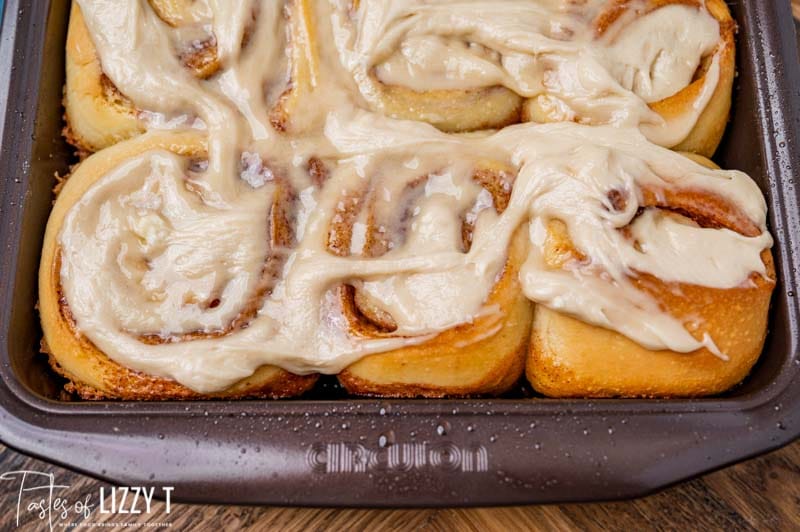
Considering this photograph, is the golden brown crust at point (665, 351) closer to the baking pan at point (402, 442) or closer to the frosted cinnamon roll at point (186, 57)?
the baking pan at point (402, 442)

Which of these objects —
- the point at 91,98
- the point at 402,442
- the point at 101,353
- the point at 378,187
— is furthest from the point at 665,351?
the point at 91,98

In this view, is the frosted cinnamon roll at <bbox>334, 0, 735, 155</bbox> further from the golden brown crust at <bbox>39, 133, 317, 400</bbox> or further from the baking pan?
the baking pan

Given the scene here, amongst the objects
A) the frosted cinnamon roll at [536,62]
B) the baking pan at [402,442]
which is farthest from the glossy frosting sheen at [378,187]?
the baking pan at [402,442]

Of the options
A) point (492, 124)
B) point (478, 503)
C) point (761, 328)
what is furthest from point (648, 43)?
point (478, 503)

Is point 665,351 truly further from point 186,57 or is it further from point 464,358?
point 186,57

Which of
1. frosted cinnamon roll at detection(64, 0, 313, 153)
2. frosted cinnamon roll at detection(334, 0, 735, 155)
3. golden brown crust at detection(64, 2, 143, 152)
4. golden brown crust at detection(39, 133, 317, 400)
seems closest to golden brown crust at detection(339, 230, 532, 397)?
golden brown crust at detection(39, 133, 317, 400)

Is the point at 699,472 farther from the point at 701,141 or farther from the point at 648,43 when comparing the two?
the point at 648,43
